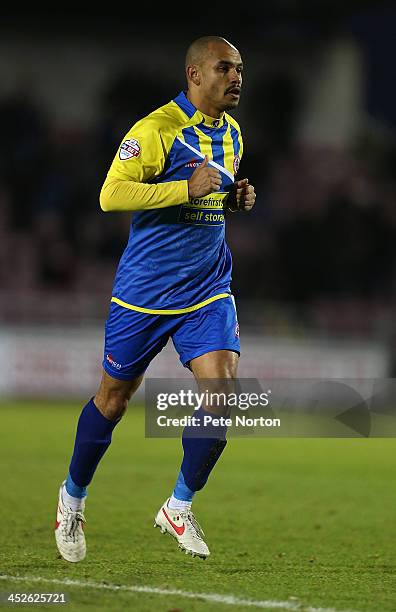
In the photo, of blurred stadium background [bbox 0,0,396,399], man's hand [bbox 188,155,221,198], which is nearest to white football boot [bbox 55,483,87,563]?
man's hand [bbox 188,155,221,198]

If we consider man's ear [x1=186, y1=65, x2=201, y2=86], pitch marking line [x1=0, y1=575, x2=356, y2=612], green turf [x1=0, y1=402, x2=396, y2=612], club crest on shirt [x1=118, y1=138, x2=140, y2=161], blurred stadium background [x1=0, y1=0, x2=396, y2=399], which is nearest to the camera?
pitch marking line [x1=0, y1=575, x2=356, y2=612]

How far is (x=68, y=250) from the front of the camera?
21.1 meters

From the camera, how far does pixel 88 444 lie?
627cm

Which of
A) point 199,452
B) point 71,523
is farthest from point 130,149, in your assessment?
point 71,523

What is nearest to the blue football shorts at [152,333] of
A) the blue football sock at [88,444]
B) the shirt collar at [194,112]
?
the blue football sock at [88,444]

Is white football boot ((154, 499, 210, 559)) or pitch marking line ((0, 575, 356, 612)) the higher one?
pitch marking line ((0, 575, 356, 612))

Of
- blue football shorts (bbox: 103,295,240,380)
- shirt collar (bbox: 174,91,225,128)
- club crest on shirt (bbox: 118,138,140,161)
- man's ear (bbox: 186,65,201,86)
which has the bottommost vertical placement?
blue football shorts (bbox: 103,295,240,380)

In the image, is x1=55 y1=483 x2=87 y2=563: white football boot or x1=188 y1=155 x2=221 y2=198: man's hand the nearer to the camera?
x1=188 y1=155 x2=221 y2=198: man's hand

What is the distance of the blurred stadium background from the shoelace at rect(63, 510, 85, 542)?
10909 mm

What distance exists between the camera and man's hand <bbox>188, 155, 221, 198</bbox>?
5762 mm

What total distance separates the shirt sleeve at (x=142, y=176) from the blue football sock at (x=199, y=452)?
108 cm

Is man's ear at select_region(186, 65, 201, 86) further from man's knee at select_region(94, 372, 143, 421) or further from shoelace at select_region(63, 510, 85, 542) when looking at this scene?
shoelace at select_region(63, 510, 85, 542)

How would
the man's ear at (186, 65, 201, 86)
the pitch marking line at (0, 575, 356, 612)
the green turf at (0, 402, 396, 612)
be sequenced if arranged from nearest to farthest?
the pitch marking line at (0, 575, 356, 612), the green turf at (0, 402, 396, 612), the man's ear at (186, 65, 201, 86)

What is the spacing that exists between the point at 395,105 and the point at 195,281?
56.6 ft
